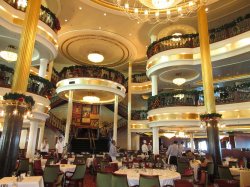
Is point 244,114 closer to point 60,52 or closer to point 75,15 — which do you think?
point 75,15

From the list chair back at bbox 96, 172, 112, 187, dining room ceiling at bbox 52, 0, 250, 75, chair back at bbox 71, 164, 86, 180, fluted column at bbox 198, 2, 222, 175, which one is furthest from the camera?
dining room ceiling at bbox 52, 0, 250, 75

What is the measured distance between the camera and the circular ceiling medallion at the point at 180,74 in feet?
44.4

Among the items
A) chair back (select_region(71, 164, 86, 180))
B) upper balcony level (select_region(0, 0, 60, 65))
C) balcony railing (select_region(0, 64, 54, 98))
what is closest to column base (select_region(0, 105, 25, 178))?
chair back (select_region(71, 164, 86, 180))

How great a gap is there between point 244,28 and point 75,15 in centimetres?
998

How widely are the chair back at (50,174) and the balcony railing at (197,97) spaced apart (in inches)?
298

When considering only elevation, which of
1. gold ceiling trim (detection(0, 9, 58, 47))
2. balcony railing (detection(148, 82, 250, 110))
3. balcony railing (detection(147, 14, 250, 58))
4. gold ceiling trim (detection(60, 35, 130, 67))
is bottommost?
balcony railing (detection(148, 82, 250, 110))

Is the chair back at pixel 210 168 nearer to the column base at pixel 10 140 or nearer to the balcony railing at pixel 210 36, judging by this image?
the column base at pixel 10 140

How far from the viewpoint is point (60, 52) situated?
60.8ft

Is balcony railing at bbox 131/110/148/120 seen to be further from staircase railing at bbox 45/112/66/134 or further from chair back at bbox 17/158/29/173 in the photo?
chair back at bbox 17/158/29/173

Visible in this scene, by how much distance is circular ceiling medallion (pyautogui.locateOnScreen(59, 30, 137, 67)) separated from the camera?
53.3ft

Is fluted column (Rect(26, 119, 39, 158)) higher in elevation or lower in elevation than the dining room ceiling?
lower

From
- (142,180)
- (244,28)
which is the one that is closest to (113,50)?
(244,28)

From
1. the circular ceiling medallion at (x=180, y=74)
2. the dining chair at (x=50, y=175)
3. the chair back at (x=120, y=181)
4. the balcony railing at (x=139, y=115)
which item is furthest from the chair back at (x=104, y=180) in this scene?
the balcony railing at (x=139, y=115)

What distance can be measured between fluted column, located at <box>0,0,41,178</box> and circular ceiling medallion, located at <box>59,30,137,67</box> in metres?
7.82
